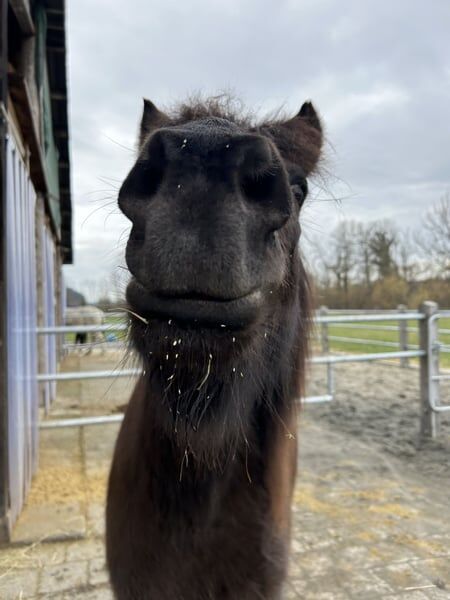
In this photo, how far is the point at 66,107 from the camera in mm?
13367

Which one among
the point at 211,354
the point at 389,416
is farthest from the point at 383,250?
the point at 211,354

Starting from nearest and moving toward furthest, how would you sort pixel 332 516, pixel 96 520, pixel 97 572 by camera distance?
pixel 97 572 < pixel 96 520 < pixel 332 516

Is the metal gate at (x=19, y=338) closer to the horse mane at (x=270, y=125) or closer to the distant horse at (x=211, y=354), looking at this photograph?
the distant horse at (x=211, y=354)

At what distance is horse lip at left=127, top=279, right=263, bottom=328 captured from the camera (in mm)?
1472

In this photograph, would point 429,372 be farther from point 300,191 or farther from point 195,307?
point 195,307

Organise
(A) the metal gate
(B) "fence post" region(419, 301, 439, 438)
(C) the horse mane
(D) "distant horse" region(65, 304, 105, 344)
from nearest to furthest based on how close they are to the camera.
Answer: (C) the horse mane → (D) "distant horse" region(65, 304, 105, 344) → (A) the metal gate → (B) "fence post" region(419, 301, 439, 438)

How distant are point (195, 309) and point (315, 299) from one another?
150 centimetres

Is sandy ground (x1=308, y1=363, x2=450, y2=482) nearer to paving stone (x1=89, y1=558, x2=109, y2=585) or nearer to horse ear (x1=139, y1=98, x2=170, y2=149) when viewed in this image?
paving stone (x1=89, y1=558, x2=109, y2=585)

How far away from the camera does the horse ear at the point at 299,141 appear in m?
2.15

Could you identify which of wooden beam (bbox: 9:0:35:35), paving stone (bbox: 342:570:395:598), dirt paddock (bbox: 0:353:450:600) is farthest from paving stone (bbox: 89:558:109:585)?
wooden beam (bbox: 9:0:35:35)

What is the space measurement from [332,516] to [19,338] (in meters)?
3.27

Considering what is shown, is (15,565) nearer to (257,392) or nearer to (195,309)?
(257,392)

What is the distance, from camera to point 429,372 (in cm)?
694

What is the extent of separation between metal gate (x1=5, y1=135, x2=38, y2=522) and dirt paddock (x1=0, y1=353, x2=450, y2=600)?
41 cm
